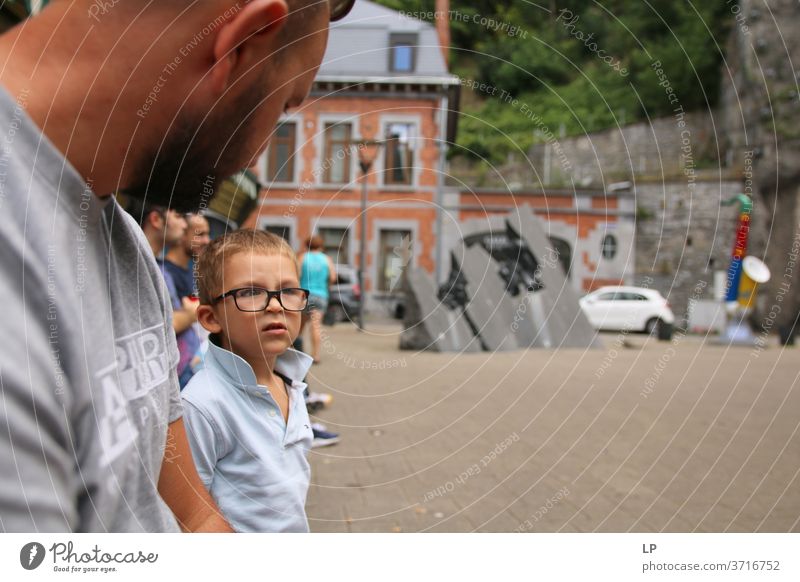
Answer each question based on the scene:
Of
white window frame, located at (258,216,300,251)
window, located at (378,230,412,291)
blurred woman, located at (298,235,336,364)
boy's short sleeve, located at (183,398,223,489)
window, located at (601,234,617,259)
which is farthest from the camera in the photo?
window, located at (601,234,617,259)

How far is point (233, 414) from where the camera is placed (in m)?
1.21

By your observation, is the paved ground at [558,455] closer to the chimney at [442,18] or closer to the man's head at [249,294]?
the man's head at [249,294]

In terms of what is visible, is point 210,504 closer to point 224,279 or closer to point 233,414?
point 233,414

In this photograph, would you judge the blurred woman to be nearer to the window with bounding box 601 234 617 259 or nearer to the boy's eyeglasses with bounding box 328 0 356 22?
the boy's eyeglasses with bounding box 328 0 356 22

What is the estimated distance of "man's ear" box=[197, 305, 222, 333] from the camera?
49.7 inches

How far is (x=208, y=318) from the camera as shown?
4.17ft

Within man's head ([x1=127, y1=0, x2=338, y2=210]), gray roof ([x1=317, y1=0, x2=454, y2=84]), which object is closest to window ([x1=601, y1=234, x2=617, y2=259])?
gray roof ([x1=317, y1=0, x2=454, y2=84])

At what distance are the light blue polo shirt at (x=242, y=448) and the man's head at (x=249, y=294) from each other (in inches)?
1.8

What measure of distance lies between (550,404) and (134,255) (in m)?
4.54

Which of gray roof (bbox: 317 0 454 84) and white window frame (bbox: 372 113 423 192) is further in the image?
white window frame (bbox: 372 113 423 192)

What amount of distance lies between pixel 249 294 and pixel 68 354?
2.11 ft

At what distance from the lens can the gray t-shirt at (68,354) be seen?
0.54 meters

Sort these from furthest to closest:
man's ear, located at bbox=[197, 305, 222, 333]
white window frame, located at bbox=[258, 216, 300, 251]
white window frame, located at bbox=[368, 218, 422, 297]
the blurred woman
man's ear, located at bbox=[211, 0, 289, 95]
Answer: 1. white window frame, located at bbox=[368, 218, 422, 297]
2. the blurred woman
3. white window frame, located at bbox=[258, 216, 300, 251]
4. man's ear, located at bbox=[197, 305, 222, 333]
5. man's ear, located at bbox=[211, 0, 289, 95]

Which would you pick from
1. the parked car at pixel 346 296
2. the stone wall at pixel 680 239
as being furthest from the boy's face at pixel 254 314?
the stone wall at pixel 680 239
